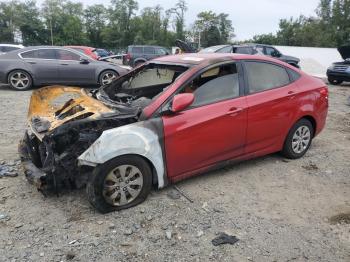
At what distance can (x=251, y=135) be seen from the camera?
15.5 ft

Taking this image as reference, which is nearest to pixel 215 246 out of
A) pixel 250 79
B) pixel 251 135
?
pixel 251 135

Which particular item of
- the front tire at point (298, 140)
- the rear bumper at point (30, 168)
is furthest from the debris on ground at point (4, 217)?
the front tire at point (298, 140)

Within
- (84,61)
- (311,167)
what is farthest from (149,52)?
(311,167)

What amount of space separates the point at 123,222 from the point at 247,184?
1724mm

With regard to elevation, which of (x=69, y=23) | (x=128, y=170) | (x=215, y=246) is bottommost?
(x=215, y=246)

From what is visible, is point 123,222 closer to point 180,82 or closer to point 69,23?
point 180,82

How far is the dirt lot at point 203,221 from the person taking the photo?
3314mm

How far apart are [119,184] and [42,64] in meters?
8.79

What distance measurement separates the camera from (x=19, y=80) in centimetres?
1138

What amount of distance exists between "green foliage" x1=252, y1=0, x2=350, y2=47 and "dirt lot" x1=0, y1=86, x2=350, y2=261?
5284 cm

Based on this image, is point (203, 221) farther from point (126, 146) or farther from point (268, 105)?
point (268, 105)

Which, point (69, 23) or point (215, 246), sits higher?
point (69, 23)

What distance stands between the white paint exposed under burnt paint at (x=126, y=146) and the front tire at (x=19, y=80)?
8761mm

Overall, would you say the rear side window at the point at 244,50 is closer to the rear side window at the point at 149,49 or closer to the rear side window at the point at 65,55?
the rear side window at the point at 65,55
